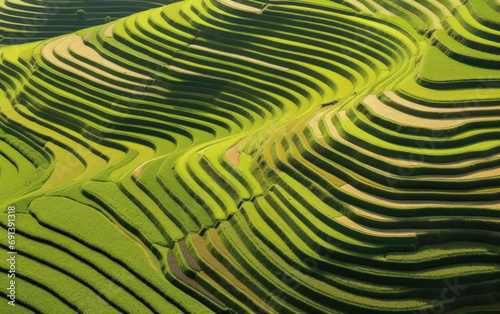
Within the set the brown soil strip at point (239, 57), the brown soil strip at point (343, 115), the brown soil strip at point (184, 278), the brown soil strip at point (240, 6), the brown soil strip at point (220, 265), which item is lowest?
the brown soil strip at point (184, 278)

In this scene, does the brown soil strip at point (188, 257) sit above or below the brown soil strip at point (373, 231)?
below

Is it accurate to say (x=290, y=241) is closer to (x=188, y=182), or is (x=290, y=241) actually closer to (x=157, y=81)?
(x=188, y=182)

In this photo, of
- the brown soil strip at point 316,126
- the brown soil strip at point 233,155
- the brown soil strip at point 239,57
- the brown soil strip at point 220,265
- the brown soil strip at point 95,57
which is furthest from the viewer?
the brown soil strip at point 95,57

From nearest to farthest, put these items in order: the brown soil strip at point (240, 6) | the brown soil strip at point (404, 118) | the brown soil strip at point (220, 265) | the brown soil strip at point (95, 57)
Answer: the brown soil strip at point (220, 265), the brown soil strip at point (404, 118), the brown soil strip at point (95, 57), the brown soil strip at point (240, 6)

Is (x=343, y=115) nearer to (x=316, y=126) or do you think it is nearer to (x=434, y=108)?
(x=316, y=126)

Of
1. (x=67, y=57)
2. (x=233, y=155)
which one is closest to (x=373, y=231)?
(x=233, y=155)

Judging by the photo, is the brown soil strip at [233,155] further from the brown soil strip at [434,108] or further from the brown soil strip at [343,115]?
the brown soil strip at [434,108]

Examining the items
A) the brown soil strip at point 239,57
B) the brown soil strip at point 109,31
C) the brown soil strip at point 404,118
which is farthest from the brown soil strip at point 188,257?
the brown soil strip at point 109,31

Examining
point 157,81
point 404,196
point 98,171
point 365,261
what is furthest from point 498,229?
point 157,81
